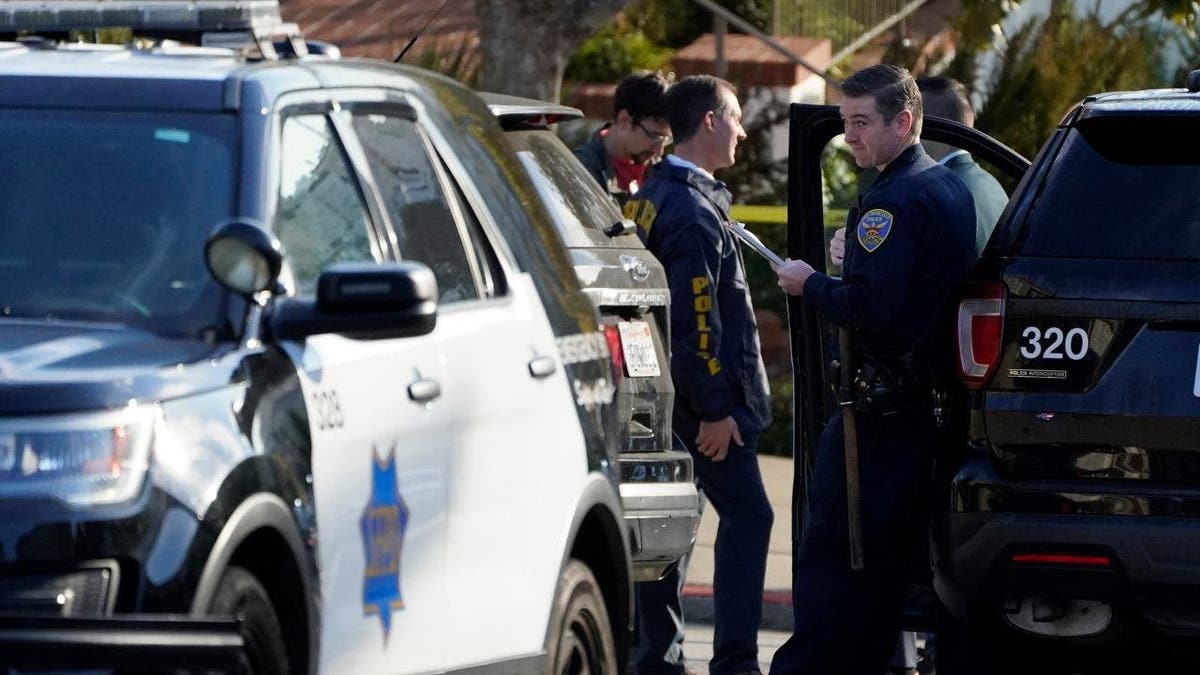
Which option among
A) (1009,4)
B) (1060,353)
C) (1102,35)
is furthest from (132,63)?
(1102,35)

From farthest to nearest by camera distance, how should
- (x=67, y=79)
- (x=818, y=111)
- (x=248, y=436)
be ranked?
1. (x=818, y=111)
2. (x=67, y=79)
3. (x=248, y=436)

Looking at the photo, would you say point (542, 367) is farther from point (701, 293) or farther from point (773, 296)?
point (773, 296)

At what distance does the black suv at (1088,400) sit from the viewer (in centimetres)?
544

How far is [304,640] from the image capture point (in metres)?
Answer: 4.05

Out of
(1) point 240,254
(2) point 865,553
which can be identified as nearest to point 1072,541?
(2) point 865,553

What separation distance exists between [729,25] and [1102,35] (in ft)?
13.5

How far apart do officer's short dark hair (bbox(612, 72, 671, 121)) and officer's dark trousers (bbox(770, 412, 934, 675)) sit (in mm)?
2947

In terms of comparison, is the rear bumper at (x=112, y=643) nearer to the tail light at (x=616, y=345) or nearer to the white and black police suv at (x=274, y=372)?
the white and black police suv at (x=274, y=372)

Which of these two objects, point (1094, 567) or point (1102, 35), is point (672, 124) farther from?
point (1102, 35)

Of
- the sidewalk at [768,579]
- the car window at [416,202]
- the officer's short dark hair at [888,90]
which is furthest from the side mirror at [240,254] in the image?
the sidewalk at [768,579]

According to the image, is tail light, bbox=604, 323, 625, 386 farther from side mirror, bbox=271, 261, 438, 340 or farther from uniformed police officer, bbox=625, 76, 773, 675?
side mirror, bbox=271, 261, 438, 340

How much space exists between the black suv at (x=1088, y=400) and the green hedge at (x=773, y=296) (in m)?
8.01

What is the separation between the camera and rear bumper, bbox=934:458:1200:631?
541 cm

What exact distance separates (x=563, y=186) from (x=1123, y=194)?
237 cm
